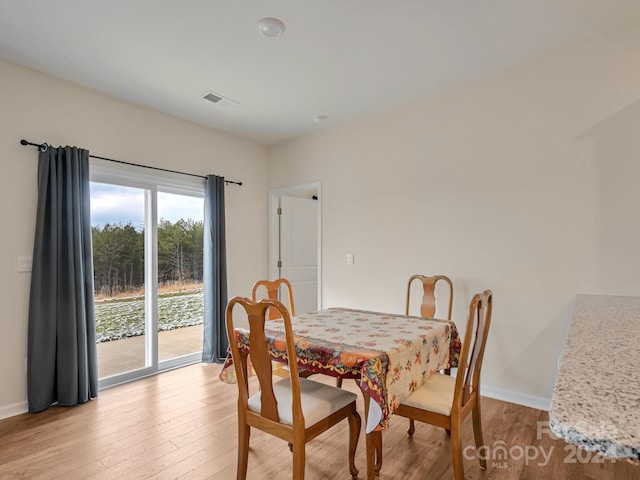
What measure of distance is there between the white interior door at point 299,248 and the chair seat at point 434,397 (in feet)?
9.62

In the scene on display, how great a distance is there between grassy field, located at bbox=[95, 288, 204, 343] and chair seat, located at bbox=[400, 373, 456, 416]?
281 centimetres

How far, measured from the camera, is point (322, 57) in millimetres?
2627

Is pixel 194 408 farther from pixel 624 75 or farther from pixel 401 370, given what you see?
pixel 624 75

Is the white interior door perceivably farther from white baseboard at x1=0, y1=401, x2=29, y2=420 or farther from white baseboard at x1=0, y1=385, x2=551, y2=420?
white baseboard at x1=0, y1=401, x2=29, y2=420

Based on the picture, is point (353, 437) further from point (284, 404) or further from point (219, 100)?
point (219, 100)

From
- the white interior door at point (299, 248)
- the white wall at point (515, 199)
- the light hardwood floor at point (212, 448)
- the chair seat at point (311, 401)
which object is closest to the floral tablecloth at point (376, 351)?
the chair seat at point (311, 401)

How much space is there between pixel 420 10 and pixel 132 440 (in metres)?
3.28

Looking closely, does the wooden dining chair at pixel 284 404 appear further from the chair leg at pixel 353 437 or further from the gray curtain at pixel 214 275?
the gray curtain at pixel 214 275

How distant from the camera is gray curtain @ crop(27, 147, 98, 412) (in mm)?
2709

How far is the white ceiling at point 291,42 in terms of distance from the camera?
2.10m

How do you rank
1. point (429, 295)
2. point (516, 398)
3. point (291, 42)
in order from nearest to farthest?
point (291, 42), point (516, 398), point (429, 295)

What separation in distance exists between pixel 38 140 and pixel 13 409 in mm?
2086

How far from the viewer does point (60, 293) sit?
2.82 meters

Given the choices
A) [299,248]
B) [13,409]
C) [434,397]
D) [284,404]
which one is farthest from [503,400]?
[13,409]
